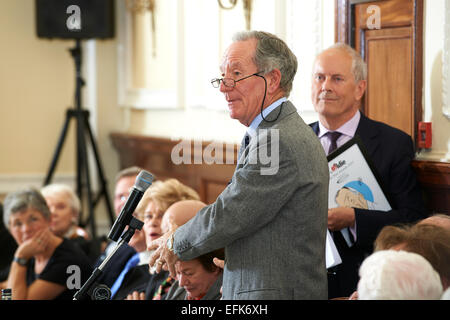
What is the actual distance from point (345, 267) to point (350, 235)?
124mm

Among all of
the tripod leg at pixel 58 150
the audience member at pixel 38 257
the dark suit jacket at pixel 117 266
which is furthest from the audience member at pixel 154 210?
the tripod leg at pixel 58 150

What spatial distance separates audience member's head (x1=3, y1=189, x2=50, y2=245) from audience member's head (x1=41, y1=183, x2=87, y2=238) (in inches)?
16.8

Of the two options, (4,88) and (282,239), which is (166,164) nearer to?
(4,88)

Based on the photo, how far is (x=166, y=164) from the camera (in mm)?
5328

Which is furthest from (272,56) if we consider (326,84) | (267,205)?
(326,84)

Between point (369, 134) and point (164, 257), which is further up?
point (369, 134)

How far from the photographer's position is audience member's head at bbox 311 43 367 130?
279 centimetres

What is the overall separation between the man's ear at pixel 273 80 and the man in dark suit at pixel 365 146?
66 centimetres

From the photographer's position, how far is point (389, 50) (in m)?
3.13

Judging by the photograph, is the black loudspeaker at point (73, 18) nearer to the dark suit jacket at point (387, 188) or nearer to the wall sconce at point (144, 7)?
the wall sconce at point (144, 7)

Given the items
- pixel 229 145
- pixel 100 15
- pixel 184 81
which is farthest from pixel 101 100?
pixel 229 145

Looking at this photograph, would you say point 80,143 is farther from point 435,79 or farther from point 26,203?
point 435,79

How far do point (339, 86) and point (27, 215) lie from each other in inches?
70.3
